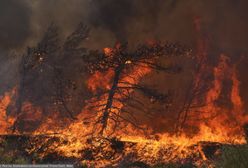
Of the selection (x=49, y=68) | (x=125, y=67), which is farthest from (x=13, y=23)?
(x=125, y=67)

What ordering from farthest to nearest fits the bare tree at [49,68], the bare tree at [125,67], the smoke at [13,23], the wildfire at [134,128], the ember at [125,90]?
the smoke at [13,23]
the bare tree at [49,68]
the bare tree at [125,67]
the ember at [125,90]
the wildfire at [134,128]

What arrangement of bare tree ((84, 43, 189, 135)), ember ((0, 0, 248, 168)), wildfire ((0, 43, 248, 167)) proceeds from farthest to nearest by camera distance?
bare tree ((84, 43, 189, 135)), ember ((0, 0, 248, 168)), wildfire ((0, 43, 248, 167))

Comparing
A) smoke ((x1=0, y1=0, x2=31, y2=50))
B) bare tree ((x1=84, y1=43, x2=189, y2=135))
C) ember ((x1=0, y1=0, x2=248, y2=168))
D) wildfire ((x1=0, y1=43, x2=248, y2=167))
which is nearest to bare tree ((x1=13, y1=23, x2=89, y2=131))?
ember ((x1=0, y1=0, x2=248, y2=168))

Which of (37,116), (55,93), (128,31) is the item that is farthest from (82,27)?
(37,116)

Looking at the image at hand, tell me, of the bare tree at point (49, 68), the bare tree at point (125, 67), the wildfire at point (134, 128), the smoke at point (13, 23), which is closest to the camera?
the wildfire at point (134, 128)

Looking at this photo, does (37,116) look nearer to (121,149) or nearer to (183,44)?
(121,149)

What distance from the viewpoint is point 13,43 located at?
28.2 meters

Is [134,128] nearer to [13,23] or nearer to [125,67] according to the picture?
[125,67]

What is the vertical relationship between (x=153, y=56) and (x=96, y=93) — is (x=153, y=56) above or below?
above

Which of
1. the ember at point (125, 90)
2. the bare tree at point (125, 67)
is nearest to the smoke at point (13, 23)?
the ember at point (125, 90)

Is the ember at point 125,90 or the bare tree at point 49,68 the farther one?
the bare tree at point 49,68

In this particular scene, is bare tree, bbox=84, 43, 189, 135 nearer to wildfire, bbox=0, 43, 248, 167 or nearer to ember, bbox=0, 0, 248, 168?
ember, bbox=0, 0, 248, 168

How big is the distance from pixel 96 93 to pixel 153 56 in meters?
4.09

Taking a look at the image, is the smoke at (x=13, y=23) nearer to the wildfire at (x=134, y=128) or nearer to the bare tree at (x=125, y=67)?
the wildfire at (x=134, y=128)
